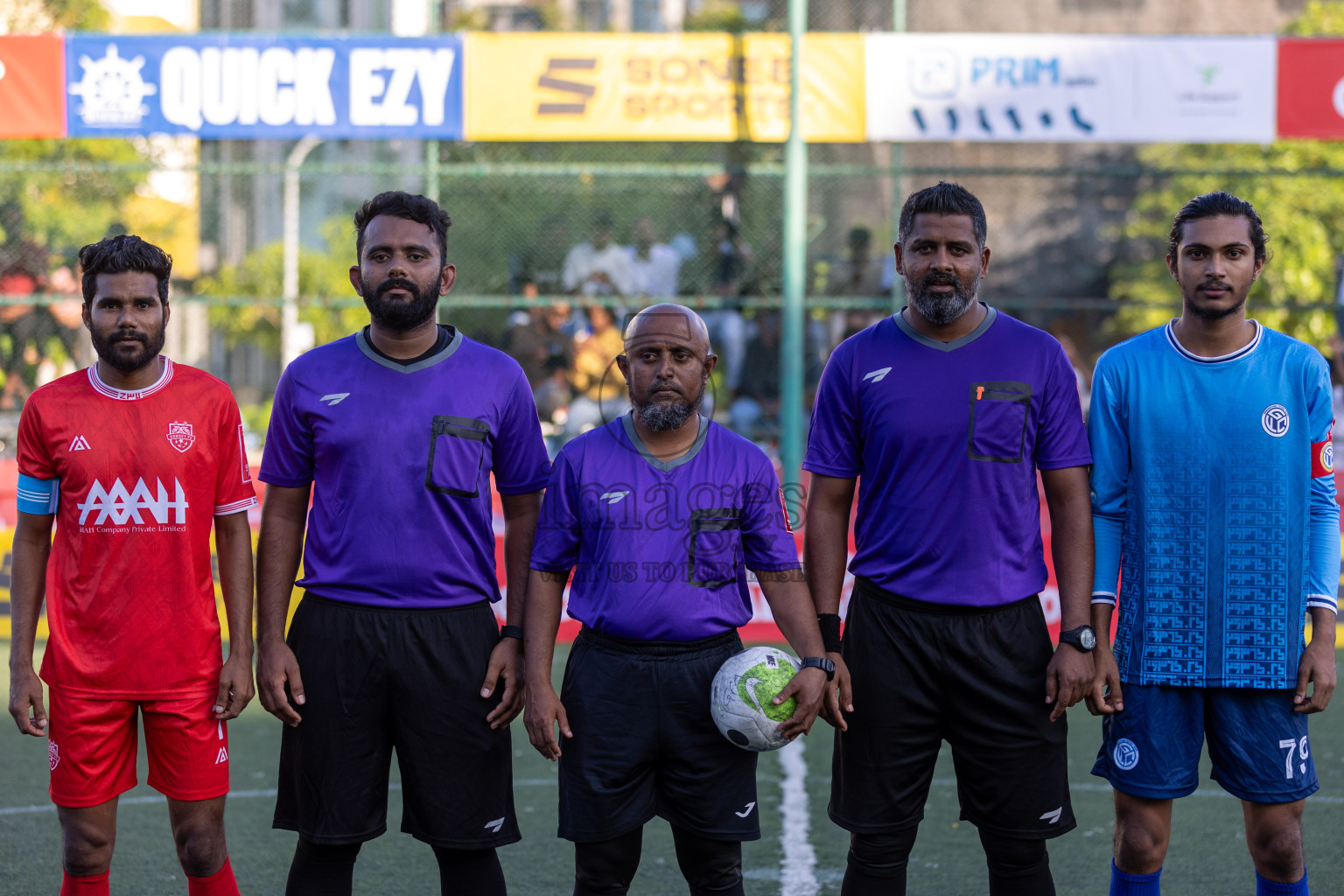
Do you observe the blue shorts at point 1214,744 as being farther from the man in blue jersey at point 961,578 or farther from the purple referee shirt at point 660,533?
the purple referee shirt at point 660,533

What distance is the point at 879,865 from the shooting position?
3625mm

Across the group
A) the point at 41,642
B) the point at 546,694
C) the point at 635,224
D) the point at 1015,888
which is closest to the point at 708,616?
the point at 546,694

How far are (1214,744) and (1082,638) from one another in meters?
0.55

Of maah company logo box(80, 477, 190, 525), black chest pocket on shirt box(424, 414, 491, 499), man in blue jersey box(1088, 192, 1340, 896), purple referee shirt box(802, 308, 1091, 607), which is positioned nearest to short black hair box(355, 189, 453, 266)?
black chest pocket on shirt box(424, 414, 491, 499)

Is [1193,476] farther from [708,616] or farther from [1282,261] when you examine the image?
[1282,261]

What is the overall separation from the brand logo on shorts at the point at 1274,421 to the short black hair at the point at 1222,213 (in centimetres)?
41

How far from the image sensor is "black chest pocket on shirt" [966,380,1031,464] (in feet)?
11.8

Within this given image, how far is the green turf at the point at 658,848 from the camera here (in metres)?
4.67

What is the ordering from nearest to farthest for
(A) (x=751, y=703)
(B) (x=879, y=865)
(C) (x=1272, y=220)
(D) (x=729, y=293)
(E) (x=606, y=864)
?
1. (A) (x=751, y=703)
2. (E) (x=606, y=864)
3. (B) (x=879, y=865)
4. (D) (x=729, y=293)
5. (C) (x=1272, y=220)

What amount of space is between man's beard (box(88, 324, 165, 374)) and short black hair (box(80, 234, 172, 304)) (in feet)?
0.40

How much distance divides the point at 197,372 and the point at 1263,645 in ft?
9.72

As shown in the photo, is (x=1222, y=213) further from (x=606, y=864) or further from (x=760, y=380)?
(x=760, y=380)

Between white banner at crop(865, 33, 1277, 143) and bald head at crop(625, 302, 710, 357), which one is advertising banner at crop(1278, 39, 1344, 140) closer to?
white banner at crop(865, 33, 1277, 143)

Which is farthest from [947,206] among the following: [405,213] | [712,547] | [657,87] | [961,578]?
[657,87]
